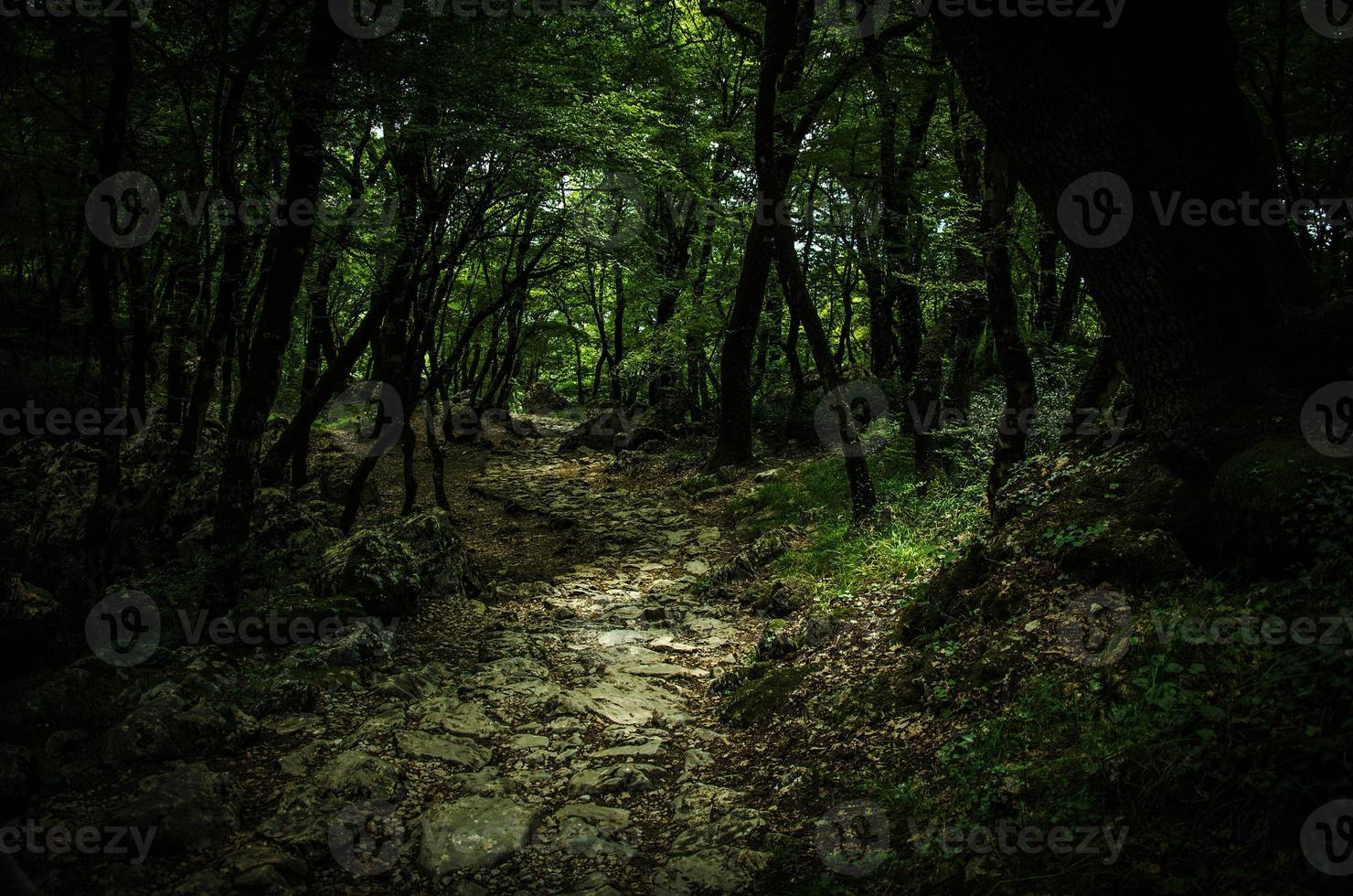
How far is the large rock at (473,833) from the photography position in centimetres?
378

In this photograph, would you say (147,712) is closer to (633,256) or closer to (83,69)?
(83,69)

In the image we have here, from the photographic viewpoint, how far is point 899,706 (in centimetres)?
444

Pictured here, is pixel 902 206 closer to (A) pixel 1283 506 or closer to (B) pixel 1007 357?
(B) pixel 1007 357

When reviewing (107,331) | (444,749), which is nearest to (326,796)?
(444,749)

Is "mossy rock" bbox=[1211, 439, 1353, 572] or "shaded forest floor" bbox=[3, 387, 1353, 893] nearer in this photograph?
"shaded forest floor" bbox=[3, 387, 1353, 893]

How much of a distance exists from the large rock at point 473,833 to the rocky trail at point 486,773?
0.01 m

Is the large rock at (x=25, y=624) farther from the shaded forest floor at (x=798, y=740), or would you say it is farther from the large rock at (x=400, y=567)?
the large rock at (x=400, y=567)

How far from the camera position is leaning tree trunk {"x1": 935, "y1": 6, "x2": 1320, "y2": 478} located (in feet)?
12.3

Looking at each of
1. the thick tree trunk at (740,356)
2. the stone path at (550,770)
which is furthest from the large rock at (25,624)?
the thick tree trunk at (740,356)

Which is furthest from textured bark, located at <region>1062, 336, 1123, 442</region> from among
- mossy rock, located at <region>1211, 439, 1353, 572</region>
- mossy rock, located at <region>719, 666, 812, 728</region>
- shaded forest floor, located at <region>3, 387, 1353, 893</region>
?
mossy rock, located at <region>719, 666, 812, 728</region>

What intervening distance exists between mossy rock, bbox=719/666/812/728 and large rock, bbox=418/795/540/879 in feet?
5.97

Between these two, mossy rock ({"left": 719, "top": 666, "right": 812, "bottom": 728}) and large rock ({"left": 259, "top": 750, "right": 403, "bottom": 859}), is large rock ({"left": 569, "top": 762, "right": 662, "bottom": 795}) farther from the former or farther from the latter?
large rock ({"left": 259, "top": 750, "right": 403, "bottom": 859})

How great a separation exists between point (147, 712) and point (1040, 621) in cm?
596

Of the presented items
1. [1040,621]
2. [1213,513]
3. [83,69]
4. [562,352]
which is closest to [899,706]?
[1040,621]
